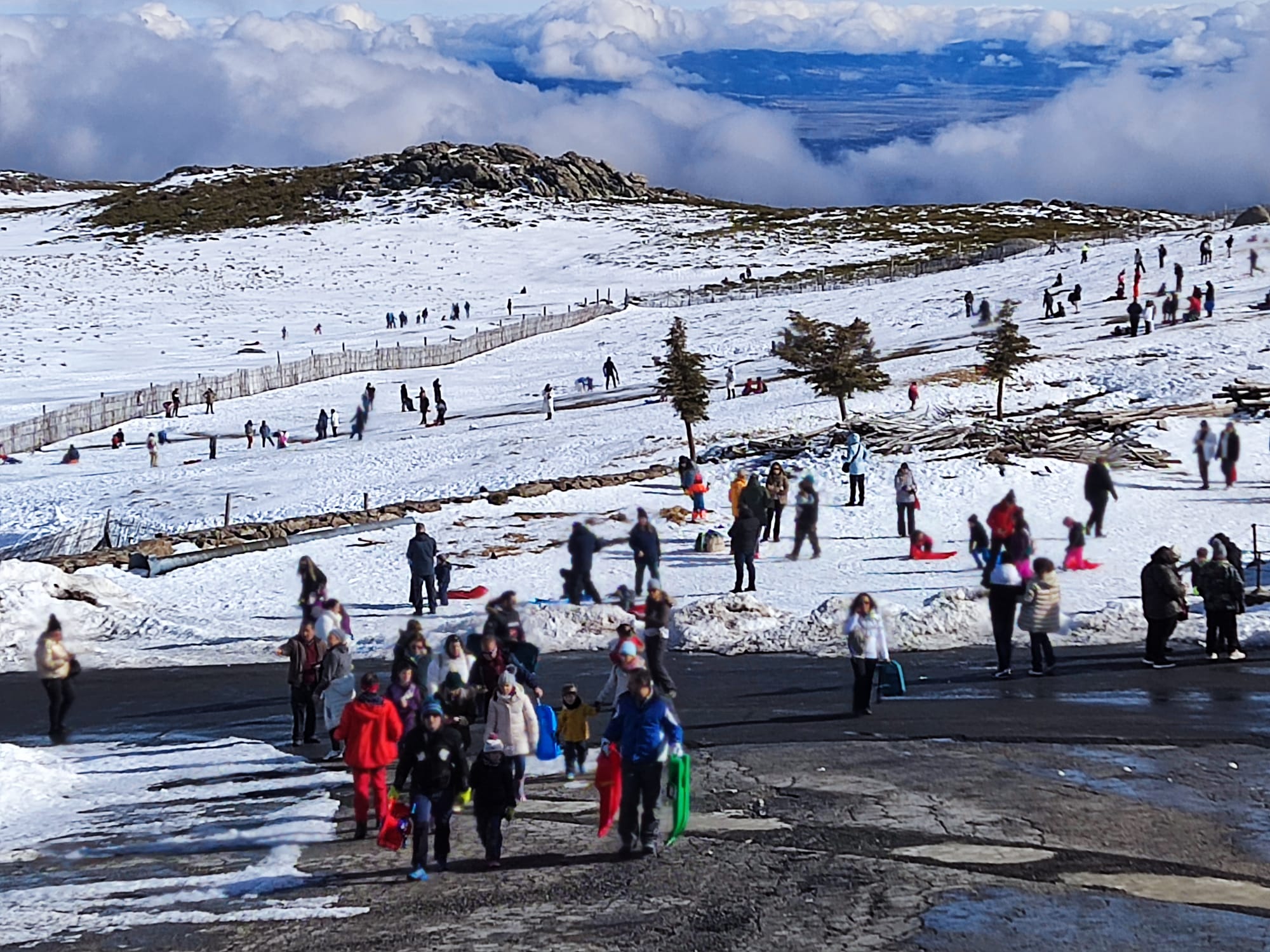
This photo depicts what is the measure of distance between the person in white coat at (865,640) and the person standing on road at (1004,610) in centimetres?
195

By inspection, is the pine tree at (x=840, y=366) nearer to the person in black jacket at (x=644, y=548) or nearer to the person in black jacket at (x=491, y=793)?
the person in black jacket at (x=644, y=548)

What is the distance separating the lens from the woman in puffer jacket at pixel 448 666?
12648 mm

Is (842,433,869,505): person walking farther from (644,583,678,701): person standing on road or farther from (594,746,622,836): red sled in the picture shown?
(594,746,622,836): red sled

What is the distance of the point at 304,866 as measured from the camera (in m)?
10.7

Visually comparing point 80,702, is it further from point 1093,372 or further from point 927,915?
point 1093,372

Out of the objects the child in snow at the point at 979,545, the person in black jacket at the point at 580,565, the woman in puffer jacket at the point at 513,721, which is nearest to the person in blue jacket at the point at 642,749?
the woman in puffer jacket at the point at 513,721

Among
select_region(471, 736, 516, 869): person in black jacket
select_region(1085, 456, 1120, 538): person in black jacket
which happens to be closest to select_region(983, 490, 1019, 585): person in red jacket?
select_region(1085, 456, 1120, 538): person in black jacket

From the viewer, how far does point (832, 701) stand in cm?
1545

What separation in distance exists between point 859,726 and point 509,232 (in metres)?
114

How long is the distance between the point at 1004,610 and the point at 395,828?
25.2 feet

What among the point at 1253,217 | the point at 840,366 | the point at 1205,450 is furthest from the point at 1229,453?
the point at 1253,217

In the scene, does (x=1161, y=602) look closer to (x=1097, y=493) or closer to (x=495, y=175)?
(x=1097, y=493)

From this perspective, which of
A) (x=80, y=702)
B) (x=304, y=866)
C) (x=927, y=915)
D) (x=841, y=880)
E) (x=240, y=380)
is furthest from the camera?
(x=240, y=380)

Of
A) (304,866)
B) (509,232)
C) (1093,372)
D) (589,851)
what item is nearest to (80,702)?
(304,866)
